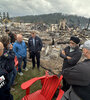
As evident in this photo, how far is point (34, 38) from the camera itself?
382 centimetres

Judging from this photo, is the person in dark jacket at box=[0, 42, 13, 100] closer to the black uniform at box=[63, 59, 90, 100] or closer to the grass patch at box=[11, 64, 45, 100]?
the grass patch at box=[11, 64, 45, 100]

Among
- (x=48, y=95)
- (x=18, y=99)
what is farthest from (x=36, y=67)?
(x=48, y=95)

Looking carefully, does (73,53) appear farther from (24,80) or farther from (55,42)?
(55,42)

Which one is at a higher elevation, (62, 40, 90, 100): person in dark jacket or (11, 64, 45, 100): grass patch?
(62, 40, 90, 100): person in dark jacket

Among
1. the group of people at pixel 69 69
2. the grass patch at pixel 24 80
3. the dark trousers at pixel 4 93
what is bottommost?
the grass patch at pixel 24 80


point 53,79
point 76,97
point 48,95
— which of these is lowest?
point 48,95

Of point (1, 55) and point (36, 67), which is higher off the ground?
point (1, 55)

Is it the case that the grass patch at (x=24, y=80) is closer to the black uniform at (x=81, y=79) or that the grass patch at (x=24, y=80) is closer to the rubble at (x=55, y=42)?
the rubble at (x=55, y=42)

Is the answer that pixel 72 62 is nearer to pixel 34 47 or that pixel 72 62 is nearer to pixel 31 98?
pixel 31 98

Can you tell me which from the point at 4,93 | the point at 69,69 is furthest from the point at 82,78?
the point at 4,93

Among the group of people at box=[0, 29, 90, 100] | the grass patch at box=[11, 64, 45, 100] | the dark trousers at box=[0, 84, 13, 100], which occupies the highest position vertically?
the group of people at box=[0, 29, 90, 100]

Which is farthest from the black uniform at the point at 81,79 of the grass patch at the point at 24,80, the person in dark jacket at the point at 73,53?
the grass patch at the point at 24,80

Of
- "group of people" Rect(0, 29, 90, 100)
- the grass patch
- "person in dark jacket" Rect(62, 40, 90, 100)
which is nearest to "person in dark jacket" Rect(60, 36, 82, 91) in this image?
"group of people" Rect(0, 29, 90, 100)

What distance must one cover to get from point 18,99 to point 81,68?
2.37 m
